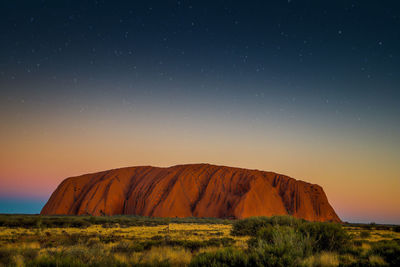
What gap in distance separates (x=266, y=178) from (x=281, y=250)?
233ft

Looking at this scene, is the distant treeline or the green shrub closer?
the green shrub

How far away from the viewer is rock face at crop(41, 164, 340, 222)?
62.5m

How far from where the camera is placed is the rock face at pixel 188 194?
62531 millimetres

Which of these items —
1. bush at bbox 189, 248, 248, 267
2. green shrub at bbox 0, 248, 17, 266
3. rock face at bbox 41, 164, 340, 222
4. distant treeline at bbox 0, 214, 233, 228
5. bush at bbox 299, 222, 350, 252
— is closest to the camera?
bush at bbox 189, 248, 248, 267

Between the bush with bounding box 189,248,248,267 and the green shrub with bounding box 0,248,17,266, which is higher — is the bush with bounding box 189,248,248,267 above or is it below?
above

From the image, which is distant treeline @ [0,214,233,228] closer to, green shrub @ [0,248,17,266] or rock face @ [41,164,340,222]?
green shrub @ [0,248,17,266]

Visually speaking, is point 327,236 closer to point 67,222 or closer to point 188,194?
point 67,222

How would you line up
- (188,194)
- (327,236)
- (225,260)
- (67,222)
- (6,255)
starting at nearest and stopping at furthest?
(225,260) < (6,255) < (327,236) < (67,222) < (188,194)

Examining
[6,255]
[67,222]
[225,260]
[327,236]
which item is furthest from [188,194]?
[225,260]

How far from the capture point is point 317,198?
77875 millimetres

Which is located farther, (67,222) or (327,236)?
(67,222)

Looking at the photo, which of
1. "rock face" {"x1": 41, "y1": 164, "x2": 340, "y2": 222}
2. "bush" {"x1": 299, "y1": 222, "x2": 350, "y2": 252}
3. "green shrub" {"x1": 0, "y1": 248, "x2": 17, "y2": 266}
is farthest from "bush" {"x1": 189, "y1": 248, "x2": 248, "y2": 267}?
"rock face" {"x1": 41, "y1": 164, "x2": 340, "y2": 222}

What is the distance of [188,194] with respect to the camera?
66312 mm

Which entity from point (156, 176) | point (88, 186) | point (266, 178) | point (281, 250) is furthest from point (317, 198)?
point (281, 250)
